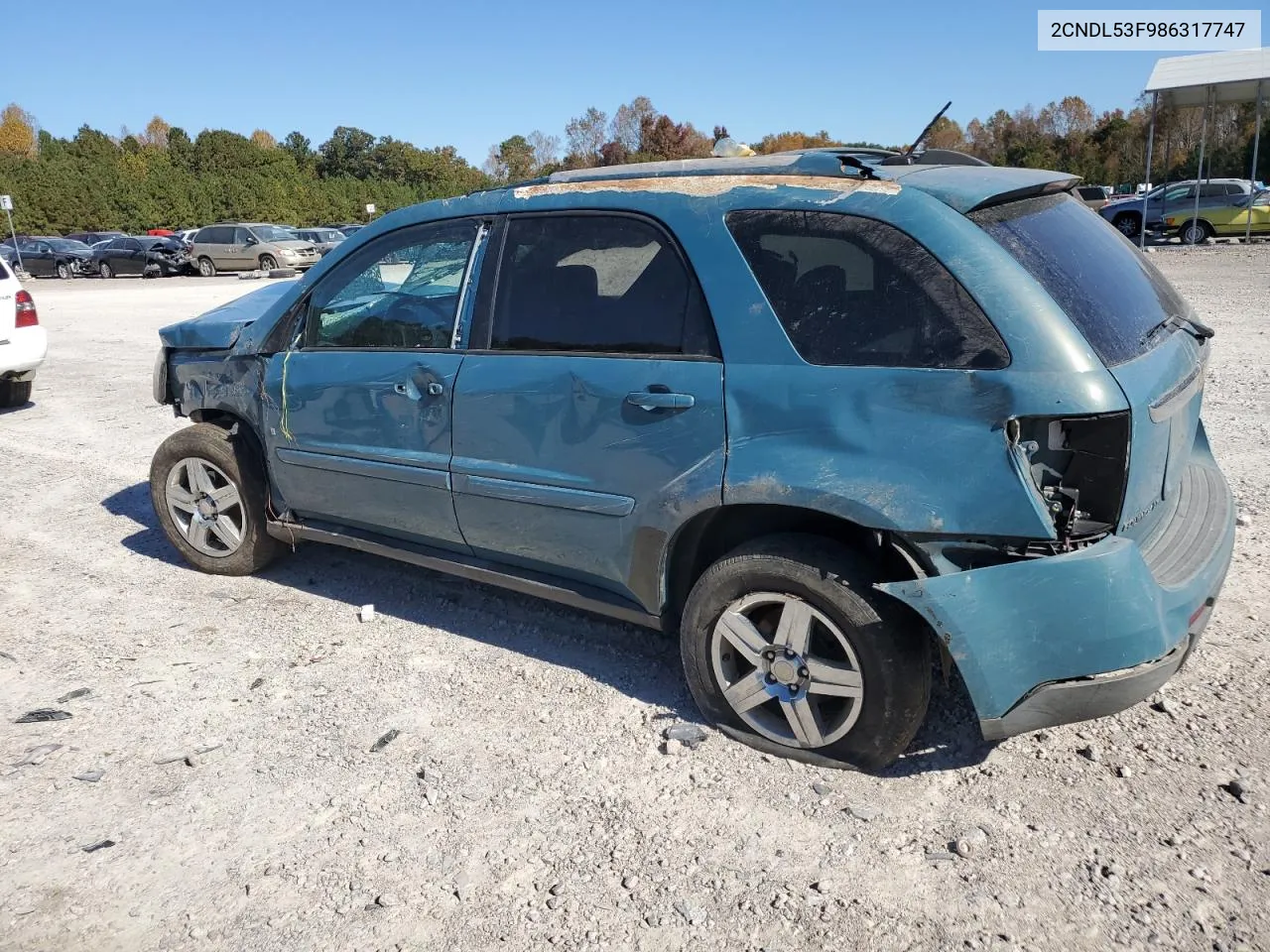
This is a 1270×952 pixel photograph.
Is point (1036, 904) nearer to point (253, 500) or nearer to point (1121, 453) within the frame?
point (1121, 453)

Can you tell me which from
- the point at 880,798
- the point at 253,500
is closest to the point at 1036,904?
the point at 880,798

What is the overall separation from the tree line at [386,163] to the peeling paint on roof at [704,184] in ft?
106

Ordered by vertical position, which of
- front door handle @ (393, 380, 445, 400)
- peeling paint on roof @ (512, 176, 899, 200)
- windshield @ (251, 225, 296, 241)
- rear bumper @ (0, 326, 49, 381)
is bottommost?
rear bumper @ (0, 326, 49, 381)

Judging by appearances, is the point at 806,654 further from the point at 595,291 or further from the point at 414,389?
the point at 414,389

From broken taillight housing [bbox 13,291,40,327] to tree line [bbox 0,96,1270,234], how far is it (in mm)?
27064

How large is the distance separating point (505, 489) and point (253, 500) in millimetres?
1757

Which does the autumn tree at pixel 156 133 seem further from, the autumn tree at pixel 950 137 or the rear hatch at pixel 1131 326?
the rear hatch at pixel 1131 326

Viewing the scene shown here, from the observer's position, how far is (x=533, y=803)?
3.01 meters

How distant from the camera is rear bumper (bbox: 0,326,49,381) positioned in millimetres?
8938

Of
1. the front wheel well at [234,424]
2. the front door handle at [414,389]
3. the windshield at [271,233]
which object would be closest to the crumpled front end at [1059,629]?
the front door handle at [414,389]

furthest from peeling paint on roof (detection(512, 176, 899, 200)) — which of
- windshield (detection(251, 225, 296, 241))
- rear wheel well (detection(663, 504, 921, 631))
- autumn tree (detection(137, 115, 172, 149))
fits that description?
autumn tree (detection(137, 115, 172, 149))

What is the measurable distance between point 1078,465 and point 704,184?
147cm

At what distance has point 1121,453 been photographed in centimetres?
258

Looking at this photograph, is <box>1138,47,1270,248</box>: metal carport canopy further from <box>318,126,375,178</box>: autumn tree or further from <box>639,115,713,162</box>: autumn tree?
<box>318,126,375,178</box>: autumn tree
